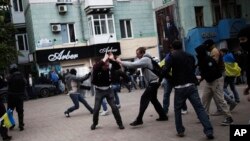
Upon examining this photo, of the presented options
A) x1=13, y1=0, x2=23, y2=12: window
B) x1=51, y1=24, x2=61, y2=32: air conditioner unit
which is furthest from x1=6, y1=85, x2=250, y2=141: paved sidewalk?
x1=13, y1=0, x2=23, y2=12: window

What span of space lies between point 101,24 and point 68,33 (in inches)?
106

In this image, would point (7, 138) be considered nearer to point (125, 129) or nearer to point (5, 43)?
point (125, 129)

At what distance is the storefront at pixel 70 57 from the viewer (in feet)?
95.7

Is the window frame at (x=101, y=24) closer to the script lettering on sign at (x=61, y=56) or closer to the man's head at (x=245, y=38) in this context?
the script lettering on sign at (x=61, y=56)

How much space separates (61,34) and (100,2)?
12.9 ft

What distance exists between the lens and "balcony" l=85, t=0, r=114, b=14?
29.8 m

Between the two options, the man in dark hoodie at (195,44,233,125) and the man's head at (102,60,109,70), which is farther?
the man's head at (102,60,109,70)

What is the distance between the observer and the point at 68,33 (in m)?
30.4

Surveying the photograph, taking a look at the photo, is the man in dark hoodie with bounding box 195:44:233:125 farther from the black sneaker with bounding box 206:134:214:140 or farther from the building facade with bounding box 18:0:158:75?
the building facade with bounding box 18:0:158:75

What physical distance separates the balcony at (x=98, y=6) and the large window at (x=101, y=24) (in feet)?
1.40

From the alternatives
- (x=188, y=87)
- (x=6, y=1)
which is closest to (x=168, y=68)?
(x=188, y=87)

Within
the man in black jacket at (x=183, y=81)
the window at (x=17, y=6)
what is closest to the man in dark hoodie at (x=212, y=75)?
the man in black jacket at (x=183, y=81)

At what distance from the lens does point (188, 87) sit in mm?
7496

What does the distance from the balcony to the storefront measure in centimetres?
269
